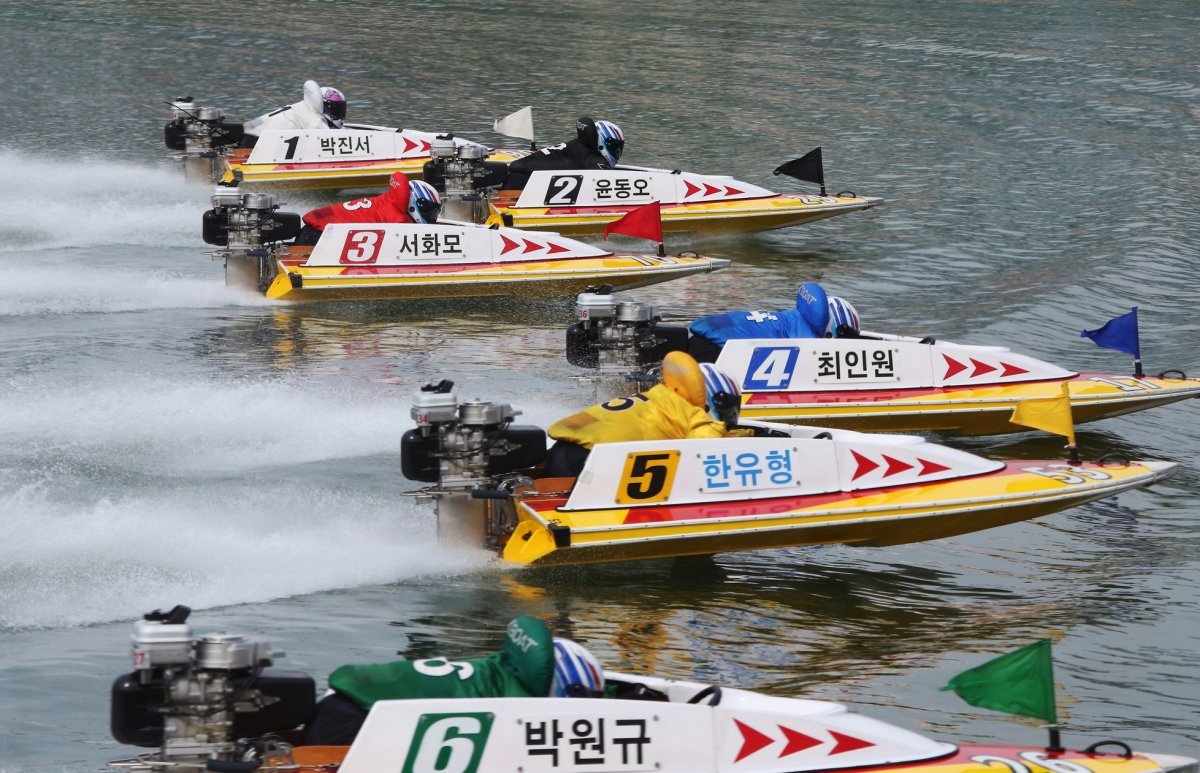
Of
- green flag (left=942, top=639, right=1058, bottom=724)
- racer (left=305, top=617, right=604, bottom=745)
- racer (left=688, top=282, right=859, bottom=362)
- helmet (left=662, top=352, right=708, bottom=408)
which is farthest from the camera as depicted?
racer (left=688, top=282, right=859, bottom=362)

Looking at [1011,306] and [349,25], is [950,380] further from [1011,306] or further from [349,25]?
[349,25]

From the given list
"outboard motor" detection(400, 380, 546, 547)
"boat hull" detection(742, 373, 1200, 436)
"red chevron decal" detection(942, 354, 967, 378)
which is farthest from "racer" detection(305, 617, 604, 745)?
"red chevron decal" detection(942, 354, 967, 378)

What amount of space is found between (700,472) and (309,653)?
286 centimetres

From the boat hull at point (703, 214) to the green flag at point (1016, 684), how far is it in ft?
42.0

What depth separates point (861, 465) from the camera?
1135 centimetres

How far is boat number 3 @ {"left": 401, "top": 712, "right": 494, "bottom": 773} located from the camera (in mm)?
7273

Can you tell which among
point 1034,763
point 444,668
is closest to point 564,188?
point 444,668

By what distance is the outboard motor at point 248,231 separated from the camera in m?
17.9

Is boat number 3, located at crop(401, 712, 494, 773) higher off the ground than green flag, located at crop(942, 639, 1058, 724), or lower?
lower

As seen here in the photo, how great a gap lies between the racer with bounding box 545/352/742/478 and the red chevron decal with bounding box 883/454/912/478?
1079 mm

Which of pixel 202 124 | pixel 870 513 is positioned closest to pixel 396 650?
pixel 870 513

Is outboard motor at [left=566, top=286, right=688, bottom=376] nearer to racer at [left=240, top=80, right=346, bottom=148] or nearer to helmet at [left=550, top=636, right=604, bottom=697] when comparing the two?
helmet at [left=550, top=636, right=604, bottom=697]

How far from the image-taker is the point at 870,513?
1116cm

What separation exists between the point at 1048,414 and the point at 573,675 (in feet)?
18.6
